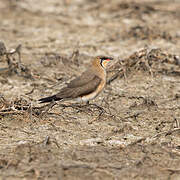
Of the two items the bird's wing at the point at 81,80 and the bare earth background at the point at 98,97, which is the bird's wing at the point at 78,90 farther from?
the bare earth background at the point at 98,97

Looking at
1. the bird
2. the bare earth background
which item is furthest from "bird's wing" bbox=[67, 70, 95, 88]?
the bare earth background

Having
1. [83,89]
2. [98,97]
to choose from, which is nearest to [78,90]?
[83,89]

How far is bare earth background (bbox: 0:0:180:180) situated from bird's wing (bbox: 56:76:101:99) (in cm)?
16

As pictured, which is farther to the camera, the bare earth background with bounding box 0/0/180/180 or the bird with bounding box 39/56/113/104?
the bird with bounding box 39/56/113/104

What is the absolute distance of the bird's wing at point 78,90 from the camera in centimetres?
453

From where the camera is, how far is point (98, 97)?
209 inches

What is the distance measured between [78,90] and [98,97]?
0.78 metres

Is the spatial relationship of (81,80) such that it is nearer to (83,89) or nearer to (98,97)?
(83,89)

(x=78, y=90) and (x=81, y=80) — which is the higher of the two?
(x=81, y=80)

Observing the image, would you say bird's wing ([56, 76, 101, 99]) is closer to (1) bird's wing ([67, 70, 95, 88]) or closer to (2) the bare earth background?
(1) bird's wing ([67, 70, 95, 88])

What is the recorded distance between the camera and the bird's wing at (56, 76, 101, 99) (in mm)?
4527

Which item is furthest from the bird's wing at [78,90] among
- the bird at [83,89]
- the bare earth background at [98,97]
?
the bare earth background at [98,97]

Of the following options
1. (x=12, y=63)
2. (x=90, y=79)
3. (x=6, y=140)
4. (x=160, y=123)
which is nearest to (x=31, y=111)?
(x=6, y=140)

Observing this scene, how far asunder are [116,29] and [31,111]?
445cm
